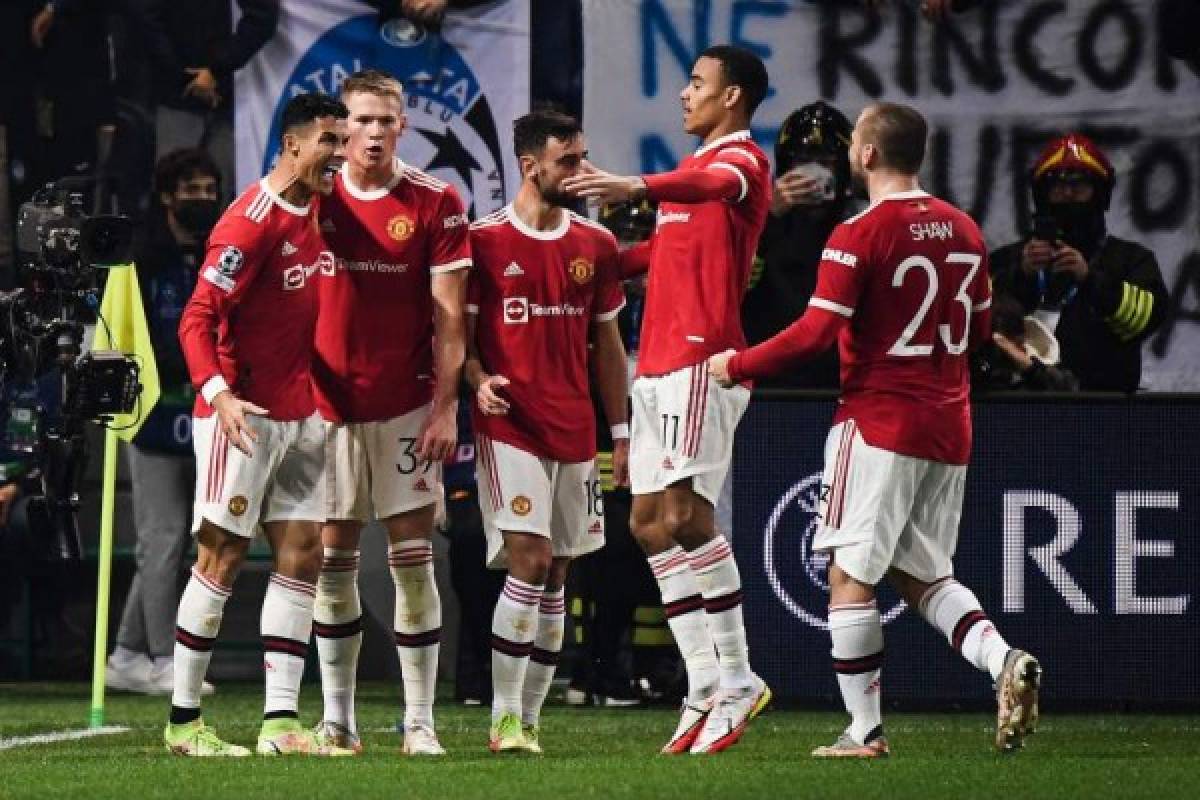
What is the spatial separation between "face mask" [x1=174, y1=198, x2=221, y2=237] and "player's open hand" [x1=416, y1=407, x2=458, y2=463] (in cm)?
401

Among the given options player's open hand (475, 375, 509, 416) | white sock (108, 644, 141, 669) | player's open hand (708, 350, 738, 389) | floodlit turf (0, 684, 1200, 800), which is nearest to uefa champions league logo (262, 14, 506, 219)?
white sock (108, 644, 141, 669)

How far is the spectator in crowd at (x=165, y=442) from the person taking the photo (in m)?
14.1

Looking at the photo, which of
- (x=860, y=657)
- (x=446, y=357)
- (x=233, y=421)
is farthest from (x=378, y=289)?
(x=860, y=657)

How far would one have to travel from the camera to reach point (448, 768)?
31.6 ft

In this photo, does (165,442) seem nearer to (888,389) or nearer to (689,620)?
(689,620)

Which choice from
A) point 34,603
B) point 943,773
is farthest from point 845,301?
point 34,603

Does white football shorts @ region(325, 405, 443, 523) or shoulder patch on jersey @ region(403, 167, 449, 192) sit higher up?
shoulder patch on jersey @ region(403, 167, 449, 192)

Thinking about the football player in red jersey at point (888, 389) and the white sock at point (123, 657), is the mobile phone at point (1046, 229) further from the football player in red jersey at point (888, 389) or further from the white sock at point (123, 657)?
the white sock at point (123, 657)

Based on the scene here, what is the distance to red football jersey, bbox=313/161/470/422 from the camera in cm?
1038

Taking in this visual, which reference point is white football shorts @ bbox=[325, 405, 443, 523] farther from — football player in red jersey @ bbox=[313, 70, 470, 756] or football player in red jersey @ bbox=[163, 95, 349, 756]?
football player in red jersey @ bbox=[163, 95, 349, 756]

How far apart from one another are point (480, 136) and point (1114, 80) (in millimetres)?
3154

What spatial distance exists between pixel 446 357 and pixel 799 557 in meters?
2.80

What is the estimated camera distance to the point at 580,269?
1055cm

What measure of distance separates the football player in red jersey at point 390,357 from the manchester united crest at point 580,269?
41 cm
